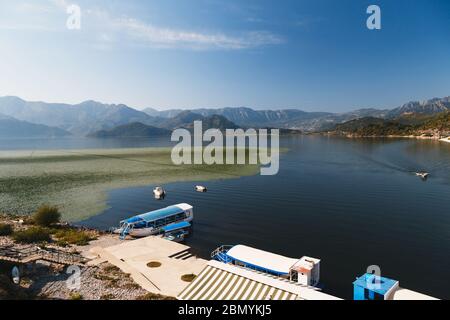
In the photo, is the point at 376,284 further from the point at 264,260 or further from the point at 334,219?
the point at 334,219

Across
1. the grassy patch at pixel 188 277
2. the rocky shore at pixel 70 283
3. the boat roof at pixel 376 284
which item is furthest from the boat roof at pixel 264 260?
the rocky shore at pixel 70 283

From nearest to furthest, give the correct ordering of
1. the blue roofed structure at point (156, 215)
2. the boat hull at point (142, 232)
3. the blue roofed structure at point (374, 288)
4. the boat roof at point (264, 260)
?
1. the blue roofed structure at point (374, 288)
2. the boat roof at point (264, 260)
3. the boat hull at point (142, 232)
4. the blue roofed structure at point (156, 215)

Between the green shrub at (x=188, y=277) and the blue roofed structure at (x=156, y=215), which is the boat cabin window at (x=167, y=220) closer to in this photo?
the blue roofed structure at (x=156, y=215)

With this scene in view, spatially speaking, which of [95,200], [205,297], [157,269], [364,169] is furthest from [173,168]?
[205,297]

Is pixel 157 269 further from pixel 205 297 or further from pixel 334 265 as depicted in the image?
pixel 334 265

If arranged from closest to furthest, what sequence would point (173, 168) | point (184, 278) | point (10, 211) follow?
point (184, 278) < point (10, 211) < point (173, 168)

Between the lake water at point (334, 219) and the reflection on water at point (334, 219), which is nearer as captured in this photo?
the lake water at point (334, 219)
